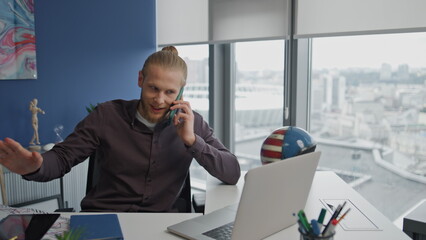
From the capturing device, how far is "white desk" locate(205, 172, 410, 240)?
1213 mm

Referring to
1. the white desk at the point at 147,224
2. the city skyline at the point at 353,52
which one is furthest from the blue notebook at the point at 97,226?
the city skyline at the point at 353,52

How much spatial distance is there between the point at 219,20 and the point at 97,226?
214 cm

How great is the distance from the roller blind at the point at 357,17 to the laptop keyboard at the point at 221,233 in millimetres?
1511

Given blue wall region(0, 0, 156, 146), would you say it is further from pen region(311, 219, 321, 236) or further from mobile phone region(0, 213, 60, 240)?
pen region(311, 219, 321, 236)

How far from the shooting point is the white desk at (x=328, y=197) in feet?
3.98

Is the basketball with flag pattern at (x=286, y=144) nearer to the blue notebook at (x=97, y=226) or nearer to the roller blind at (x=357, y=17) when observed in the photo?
the blue notebook at (x=97, y=226)

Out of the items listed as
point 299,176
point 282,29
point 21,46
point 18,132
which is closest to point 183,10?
point 282,29

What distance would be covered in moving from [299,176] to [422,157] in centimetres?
142

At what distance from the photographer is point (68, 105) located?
10.4ft

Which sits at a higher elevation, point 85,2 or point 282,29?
point 85,2

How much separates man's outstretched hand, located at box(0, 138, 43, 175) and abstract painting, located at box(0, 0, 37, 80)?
1726 millimetres

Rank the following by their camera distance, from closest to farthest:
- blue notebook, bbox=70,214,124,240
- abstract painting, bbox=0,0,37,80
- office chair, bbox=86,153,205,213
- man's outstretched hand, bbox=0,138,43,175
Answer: blue notebook, bbox=70,214,124,240
man's outstretched hand, bbox=0,138,43,175
office chair, bbox=86,153,205,213
abstract painting, bbox=0,0,37,80

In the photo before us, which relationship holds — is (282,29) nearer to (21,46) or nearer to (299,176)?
(299,176)

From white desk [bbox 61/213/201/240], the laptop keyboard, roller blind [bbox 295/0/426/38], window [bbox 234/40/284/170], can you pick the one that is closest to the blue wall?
window [bbox 234/40/284/170]
